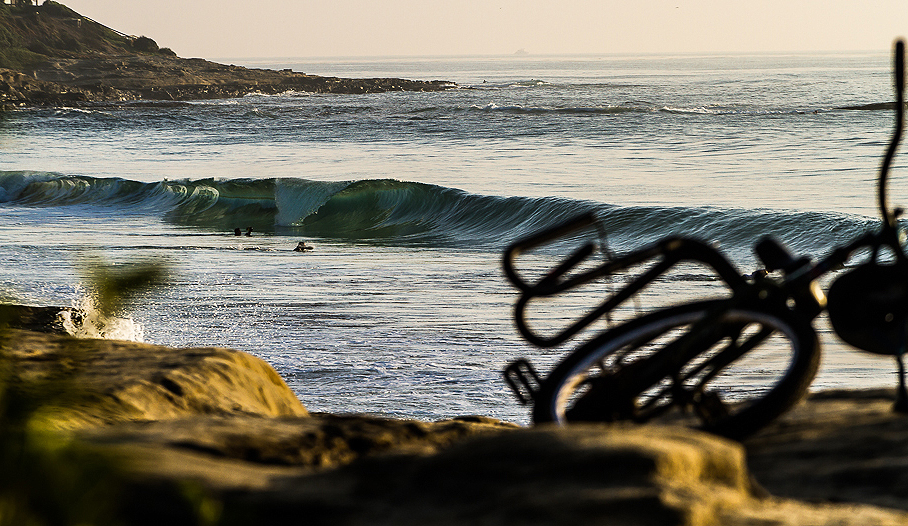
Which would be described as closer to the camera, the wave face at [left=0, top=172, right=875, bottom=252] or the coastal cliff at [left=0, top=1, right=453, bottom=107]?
the wave face at [left=0, top=172, right=875, bottom=252]

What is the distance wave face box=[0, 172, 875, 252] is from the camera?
18.3 meters

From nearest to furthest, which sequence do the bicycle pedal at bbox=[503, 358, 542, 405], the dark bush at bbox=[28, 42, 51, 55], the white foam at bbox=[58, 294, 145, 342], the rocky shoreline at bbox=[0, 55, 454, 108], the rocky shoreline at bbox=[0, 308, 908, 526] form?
the rocky shoreline at bbox=[0, 308, 908, 526]
the white foam at bbox=[58, 294, 145, 342]
the bicycle pedal at bbox=[503, 358, 542, 405]
the rocky shoreline at bbox=[0, 55, 454, 108]
the dark bush at bbox=[28, 42, 51, 55]

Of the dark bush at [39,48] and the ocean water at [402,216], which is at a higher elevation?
the dark bush at [39,48]

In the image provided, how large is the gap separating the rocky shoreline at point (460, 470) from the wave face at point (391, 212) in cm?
1486

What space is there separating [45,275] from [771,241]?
11.5 meters

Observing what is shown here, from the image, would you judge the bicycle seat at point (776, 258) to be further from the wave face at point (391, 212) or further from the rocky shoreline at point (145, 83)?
the rocky shoreline at point (145, 83)

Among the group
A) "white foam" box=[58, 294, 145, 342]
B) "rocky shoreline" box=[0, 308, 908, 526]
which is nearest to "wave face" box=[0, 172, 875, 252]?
"white foam" box=[58, 294, 145, 342]

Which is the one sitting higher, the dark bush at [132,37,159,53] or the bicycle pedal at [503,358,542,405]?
the dark bush at [132,37,159,53]

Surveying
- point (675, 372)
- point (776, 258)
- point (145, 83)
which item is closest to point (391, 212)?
point (776, 258)

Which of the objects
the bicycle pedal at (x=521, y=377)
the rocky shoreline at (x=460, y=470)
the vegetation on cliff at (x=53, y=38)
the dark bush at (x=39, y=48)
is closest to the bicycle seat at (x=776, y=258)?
the rocky shoreline at (x=460, y=470)

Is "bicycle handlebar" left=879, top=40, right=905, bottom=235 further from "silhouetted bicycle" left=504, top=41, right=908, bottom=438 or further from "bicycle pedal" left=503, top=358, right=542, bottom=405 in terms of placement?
"bicycle pedal" left=503, top=358, right=542, bottom=405

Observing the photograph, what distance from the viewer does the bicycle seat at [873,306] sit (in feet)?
10.8

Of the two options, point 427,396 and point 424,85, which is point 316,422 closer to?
point 427,396

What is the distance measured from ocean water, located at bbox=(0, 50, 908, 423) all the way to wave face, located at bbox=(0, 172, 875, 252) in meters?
0.07
